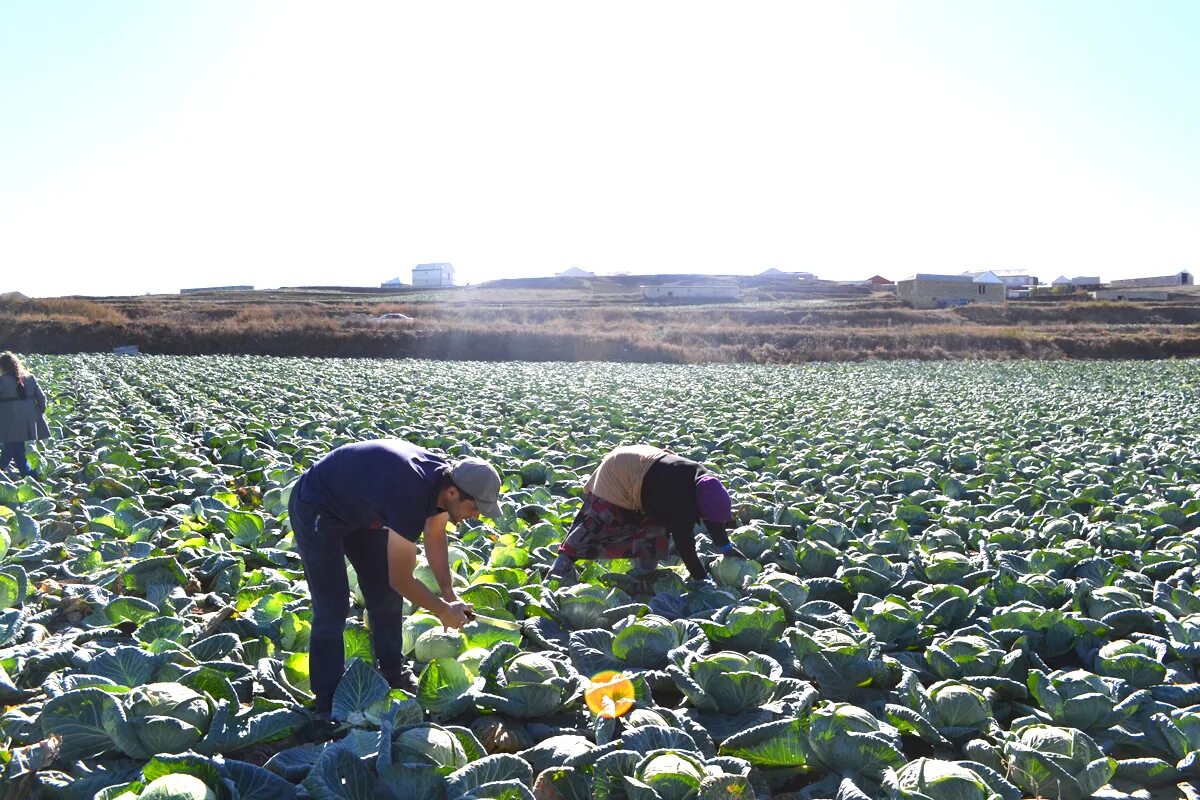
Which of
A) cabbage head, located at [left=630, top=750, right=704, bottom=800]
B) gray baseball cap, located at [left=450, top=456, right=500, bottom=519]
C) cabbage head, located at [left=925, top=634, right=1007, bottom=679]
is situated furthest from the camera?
cabbage head, located at [left=925, top=634, right=1007, bottom=679]

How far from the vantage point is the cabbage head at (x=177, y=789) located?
2.55 m

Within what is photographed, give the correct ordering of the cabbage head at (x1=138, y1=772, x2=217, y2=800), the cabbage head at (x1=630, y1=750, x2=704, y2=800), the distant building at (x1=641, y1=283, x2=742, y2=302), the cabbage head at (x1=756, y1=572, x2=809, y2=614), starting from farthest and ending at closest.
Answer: the distant building at (x1=641, y1=283, x2=742, y2=302) < the cabbage head at (x1=756, y1=572, x2=809, y2=614) < the cabbage head at (x1=630, y1=750, x2=704, y2=800) < the cabbage head at (x1=138, y1=772, x2=217, y2=800)

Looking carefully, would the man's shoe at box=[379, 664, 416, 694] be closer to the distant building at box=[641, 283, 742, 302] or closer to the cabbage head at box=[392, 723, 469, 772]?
the cabbage head at box=[392, 723, 469, 772]

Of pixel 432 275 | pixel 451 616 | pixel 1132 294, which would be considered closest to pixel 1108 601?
pixel 451 616

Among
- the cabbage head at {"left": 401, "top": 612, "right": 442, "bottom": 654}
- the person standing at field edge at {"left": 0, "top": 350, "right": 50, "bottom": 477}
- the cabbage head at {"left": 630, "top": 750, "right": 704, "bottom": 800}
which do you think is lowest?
the cabbage head at {"left": 630, "top": 750, "right": 704, "bottom": 800}

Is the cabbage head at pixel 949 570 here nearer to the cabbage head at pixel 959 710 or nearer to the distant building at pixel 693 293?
the cabbage head at pixel 959 710

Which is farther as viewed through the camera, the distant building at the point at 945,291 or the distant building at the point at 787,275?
the distant building at the point at 787,275

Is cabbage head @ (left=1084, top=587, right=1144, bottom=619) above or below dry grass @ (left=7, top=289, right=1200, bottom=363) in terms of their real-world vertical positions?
below

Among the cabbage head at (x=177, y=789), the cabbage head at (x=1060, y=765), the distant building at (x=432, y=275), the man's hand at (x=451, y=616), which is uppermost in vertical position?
the distant building at (x=432, y=275)

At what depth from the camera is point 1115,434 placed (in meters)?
12.6

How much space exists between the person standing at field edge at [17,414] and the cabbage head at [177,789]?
7.51 meters

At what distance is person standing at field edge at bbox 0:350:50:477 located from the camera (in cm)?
851

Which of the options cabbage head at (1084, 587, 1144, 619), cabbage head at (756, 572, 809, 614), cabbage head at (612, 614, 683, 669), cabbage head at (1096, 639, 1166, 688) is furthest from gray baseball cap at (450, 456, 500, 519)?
cabbage head at (1084, 587, 1144, 619)

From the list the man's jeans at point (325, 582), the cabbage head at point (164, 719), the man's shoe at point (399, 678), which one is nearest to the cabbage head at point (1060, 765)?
the man's shoe at point (399, 678)
